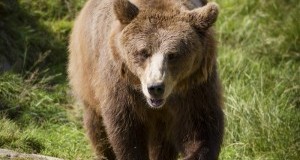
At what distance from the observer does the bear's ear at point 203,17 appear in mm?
6043

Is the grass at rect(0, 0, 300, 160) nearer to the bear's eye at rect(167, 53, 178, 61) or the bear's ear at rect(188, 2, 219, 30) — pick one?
the bear's eye at rect(167, 53, 178, 61)

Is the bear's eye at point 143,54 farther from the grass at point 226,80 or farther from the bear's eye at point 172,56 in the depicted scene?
the grass at point 226,80

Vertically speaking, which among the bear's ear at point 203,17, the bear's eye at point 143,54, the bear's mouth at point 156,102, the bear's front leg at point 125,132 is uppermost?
the bear's ear at point 203,17

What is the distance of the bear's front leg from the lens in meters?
6.30

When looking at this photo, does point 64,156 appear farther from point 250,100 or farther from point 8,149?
point 250,100

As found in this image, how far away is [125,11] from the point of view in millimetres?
6066

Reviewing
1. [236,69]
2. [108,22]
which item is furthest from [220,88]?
[236,69]

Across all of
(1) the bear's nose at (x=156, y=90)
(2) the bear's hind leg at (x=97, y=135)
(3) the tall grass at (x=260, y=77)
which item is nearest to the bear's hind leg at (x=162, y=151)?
(2) the bear's hind leg at (x=97, y=135)

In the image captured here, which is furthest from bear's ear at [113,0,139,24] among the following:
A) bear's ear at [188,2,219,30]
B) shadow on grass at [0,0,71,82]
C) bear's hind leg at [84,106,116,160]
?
shadow on grass at [0,0,71,82]

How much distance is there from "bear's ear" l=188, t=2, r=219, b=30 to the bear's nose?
2.14ft

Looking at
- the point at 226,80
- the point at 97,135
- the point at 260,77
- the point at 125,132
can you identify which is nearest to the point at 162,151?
the point at 125,132

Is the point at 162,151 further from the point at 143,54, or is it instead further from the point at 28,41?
the point at 28,41

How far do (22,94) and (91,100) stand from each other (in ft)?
5.58

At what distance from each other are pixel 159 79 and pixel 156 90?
0.27ft
